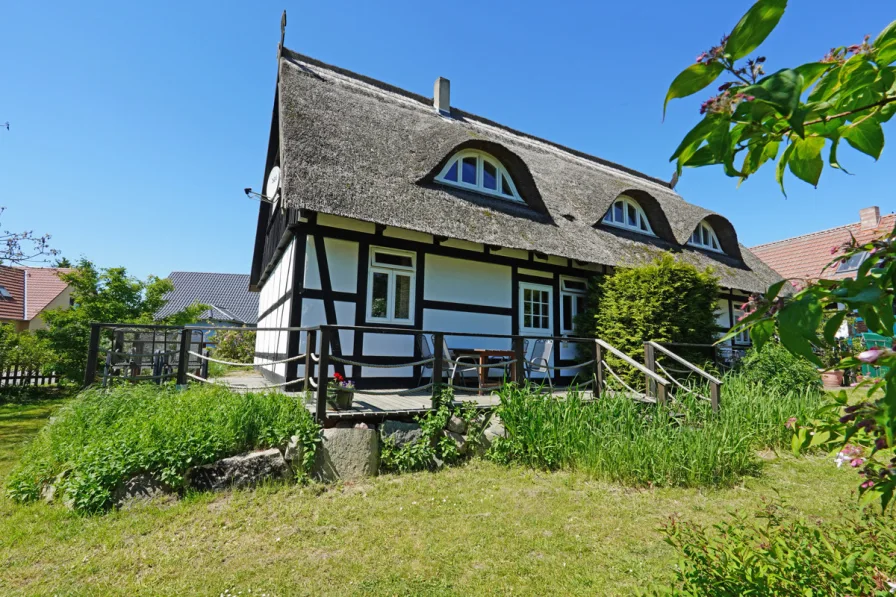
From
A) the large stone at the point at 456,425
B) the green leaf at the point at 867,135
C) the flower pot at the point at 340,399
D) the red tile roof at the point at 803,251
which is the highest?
the red tile roof at the point at 803,251

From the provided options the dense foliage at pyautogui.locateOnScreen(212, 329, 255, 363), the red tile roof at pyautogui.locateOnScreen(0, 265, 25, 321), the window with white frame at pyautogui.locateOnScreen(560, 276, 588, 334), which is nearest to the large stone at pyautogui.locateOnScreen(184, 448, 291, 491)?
the window with white frame at pyautogui.locateOnScreen(560, 276, 588, 334)

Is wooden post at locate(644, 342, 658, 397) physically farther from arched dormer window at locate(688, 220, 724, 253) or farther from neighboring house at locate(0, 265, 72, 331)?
neighboring house at locate(0, 265, 72, 331)

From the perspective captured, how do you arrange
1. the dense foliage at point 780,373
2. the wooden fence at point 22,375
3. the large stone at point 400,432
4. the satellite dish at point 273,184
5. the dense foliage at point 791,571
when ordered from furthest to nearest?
1. the wooden fence at point 22,375
2. the satellite dish at point 273,184
3. the dense foliage at point 780,373
4. the large stone at point 400,432
5. the dense foliage at point 791,571

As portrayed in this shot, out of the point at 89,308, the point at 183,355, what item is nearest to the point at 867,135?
the point at 183,355

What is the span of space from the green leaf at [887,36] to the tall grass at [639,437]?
4.66 metres

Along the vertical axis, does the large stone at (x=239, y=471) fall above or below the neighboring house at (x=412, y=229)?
below

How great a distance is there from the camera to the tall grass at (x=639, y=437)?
4.95m

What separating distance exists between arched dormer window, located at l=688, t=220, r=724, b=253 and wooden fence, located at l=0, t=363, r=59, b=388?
60.4 feet

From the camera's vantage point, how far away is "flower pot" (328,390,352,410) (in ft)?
17.7

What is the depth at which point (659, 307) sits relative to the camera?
8531 mm

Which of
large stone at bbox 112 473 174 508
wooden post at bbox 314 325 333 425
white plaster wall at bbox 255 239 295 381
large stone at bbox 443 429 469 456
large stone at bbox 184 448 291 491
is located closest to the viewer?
large stone at bbox 112 473 174 508

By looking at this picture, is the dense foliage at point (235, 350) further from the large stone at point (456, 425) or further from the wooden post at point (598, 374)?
the wooden post at point (598, 374)

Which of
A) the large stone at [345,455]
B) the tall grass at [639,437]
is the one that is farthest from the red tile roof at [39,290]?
the tall grass at [639,437]

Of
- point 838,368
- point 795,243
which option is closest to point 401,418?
point 838,368
